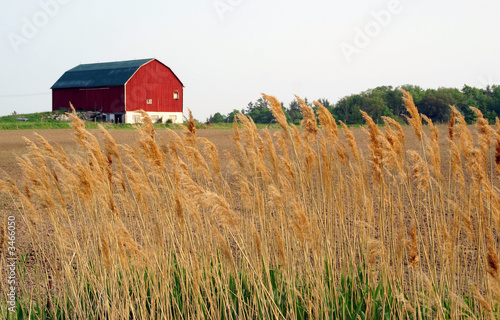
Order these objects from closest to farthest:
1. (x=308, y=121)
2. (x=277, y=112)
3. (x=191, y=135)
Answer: (x=277, y=112)
(x=308, y=121)
(x=191, y=135)

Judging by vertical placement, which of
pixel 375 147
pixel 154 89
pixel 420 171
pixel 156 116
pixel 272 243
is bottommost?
pixel 272 243

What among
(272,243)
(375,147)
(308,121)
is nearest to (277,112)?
(308,121)

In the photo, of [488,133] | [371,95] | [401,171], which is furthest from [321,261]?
[371,95]

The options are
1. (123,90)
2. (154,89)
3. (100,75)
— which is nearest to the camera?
A: (123,90)

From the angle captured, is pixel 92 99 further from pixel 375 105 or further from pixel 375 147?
pixel 375 147

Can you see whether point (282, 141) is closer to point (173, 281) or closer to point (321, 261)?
point (321, 261)

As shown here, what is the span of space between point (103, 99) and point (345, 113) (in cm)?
3043

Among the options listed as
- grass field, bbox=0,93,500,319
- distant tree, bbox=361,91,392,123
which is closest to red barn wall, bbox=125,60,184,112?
distant tree, bbox=361,91,392,123

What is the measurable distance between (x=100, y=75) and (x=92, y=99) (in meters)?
2.62

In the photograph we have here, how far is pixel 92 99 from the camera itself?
137ft

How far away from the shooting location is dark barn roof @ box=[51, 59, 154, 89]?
40.6 m

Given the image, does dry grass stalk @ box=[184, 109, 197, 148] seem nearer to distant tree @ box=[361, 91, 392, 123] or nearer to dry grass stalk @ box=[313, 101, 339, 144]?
dry grass stalk @ box=[313, 101, 339, 144]

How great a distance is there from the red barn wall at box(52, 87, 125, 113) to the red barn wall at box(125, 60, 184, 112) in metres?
1.04

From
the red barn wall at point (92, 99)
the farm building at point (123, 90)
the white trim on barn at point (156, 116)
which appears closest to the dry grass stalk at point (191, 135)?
the white trim on barn at point (156, 116)
